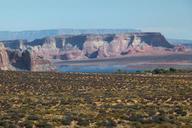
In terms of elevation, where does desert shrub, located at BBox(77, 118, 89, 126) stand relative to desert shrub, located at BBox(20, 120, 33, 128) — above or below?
below

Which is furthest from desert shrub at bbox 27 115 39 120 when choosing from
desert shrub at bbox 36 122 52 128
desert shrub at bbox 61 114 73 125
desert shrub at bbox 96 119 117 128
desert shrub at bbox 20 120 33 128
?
desert shrub at bbox 96 119 117 128

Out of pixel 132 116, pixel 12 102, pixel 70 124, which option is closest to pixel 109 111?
pixel 132 116

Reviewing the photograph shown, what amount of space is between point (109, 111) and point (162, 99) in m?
10.0

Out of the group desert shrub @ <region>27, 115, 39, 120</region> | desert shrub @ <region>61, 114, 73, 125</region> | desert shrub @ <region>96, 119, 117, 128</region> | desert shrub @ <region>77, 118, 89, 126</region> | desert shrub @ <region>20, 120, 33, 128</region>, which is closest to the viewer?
desert shrub @ <region>20, 120, 33, 128</region>

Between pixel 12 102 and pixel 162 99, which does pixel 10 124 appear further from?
pixel 162 99

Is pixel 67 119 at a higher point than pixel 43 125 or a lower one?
Answer: lower

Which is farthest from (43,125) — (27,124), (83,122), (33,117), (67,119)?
(33,117)

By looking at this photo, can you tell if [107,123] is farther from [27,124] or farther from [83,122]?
[27,124]

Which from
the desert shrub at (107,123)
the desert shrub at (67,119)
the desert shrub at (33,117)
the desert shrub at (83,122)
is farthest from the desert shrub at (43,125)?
the desert shrub at (107,123)

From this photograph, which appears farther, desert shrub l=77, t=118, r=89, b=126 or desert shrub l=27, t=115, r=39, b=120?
desert shrub l=27, t=115, r=39, b=120

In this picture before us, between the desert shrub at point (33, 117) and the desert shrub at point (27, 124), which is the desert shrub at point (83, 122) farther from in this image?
the desert shrub at point (27, 124)

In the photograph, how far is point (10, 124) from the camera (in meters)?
25.6

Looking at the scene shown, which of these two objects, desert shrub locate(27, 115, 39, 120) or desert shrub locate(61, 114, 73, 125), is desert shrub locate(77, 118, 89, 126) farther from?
desert shrub locate(27, 115, 39, 120)

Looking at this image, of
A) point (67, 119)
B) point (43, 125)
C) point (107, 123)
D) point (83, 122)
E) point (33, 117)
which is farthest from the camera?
point (33, 117)
